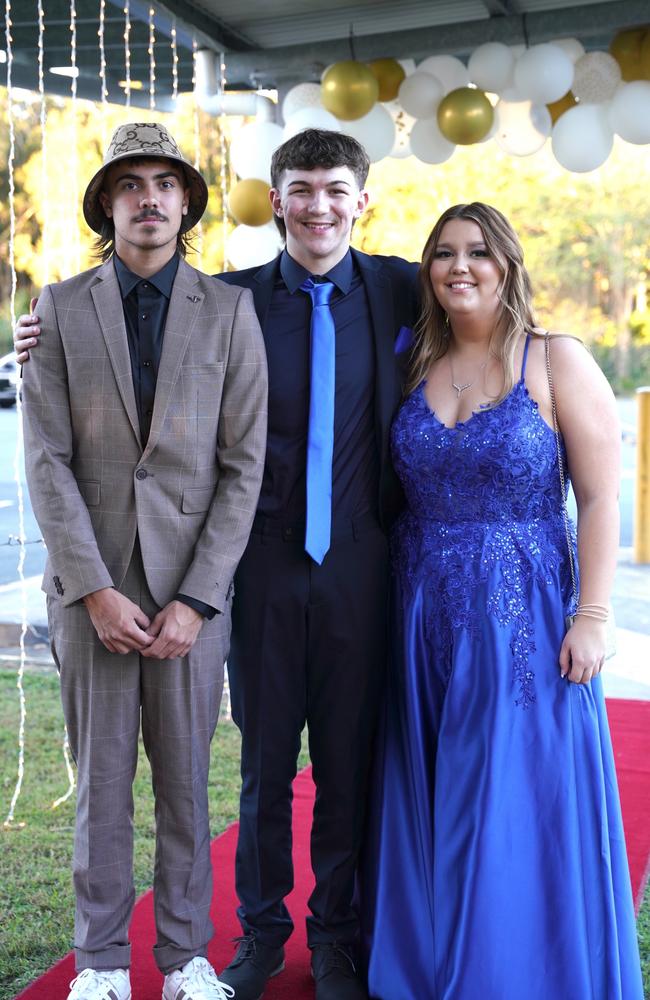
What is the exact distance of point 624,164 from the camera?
84.1 feet

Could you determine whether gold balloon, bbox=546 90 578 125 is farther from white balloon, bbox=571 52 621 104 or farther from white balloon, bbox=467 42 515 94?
white balloon, bbox=467 42 515 94

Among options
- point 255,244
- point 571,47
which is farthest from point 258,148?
point 571,47

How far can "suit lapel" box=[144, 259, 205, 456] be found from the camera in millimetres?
2387

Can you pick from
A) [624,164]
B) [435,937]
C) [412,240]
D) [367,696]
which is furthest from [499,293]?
[624,164]

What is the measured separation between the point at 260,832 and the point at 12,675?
11.1 feet

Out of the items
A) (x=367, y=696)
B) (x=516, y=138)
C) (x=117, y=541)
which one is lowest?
(x=367, y=696)

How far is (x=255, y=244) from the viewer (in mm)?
5273

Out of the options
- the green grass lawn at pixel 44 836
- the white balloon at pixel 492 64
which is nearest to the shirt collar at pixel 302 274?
the green grass lawn at pixel 44 836

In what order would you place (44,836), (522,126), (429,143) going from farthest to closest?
(429,143)
(522,126)
(44,836)

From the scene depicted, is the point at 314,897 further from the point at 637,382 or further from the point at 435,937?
the point at 637,382

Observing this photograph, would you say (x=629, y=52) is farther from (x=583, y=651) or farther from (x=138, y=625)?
(x=138, y=625)

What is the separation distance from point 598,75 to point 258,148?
164 cm

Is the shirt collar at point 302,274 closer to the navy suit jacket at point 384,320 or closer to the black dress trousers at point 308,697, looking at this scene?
the navy suit jacket at point 384,320

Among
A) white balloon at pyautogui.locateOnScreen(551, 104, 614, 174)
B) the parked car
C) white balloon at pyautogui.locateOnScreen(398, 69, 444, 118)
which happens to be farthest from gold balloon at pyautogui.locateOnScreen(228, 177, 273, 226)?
the parked car
